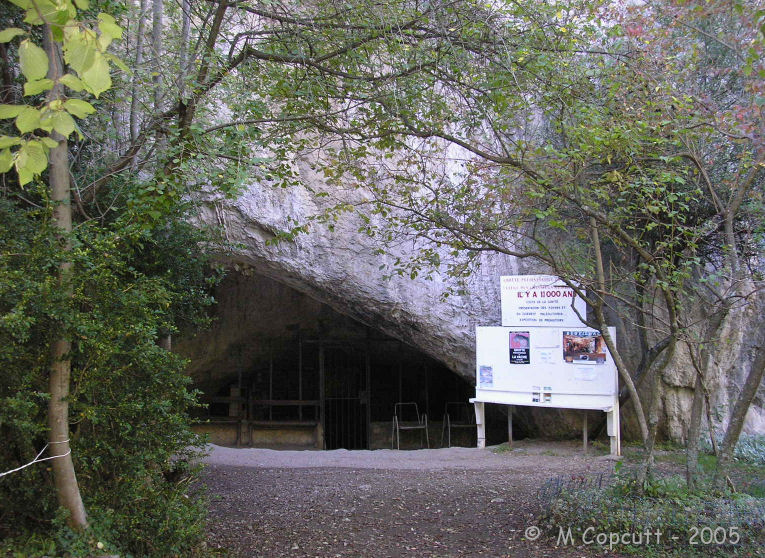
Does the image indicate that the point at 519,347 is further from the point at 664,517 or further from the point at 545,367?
the point at 664,517

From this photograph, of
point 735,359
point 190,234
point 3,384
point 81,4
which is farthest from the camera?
point 735,359

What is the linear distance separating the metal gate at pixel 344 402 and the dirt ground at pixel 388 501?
3.81 meters

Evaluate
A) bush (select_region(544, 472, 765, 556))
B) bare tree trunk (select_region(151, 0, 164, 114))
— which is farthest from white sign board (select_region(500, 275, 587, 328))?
bare tree trunk (select_region(151, 0, 164, 114))

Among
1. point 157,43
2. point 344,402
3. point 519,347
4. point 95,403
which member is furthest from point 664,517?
→ point 344,402

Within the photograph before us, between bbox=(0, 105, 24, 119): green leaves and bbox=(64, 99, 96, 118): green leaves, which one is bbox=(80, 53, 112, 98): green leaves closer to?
bbox=(64, 99, 96, 118): green leaves

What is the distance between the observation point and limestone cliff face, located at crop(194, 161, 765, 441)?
335 inches

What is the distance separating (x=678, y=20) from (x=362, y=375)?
9.44 m

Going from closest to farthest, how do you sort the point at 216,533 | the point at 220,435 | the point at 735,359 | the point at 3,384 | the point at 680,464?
1. the point at 3,384
2. the point at 216,533
3. the point at 680,464
4. the point at 735,359
5. the point at 220,435

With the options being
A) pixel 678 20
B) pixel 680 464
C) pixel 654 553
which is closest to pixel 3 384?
pixel 654 553

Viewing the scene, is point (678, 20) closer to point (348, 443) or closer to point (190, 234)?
point (190, 234)

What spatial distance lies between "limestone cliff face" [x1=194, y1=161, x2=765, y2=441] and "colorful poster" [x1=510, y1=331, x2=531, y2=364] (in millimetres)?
1035

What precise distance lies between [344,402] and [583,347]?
241 inches

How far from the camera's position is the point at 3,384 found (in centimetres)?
305

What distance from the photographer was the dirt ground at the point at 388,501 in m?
4.68
